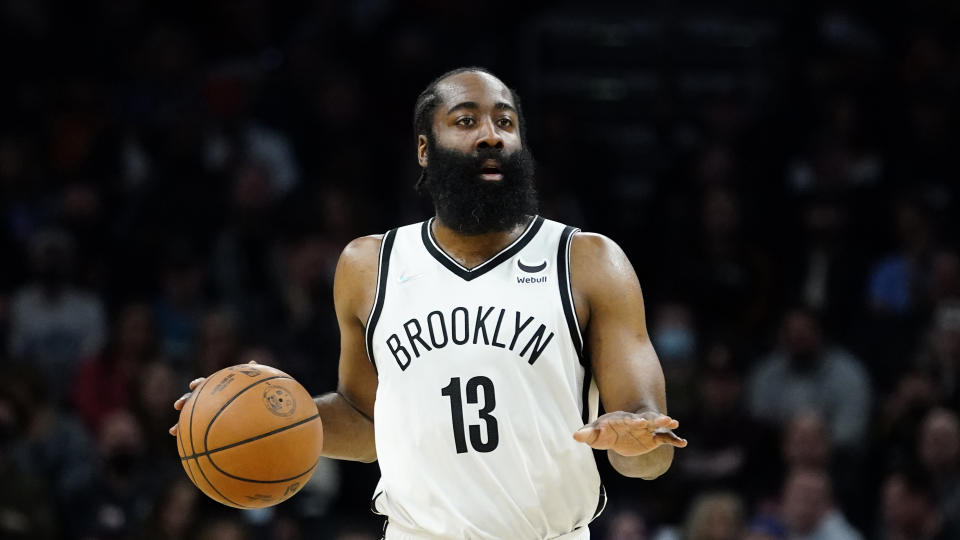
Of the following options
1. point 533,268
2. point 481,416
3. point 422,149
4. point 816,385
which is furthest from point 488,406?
point 816,385

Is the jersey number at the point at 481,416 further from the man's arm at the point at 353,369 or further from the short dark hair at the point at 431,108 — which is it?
the short dark hair at the point at 431,108

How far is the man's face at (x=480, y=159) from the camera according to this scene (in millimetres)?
4488

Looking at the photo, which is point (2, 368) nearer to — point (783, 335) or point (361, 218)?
point (361, 218)

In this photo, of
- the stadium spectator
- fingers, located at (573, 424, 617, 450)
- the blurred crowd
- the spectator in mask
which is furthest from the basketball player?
the spectator in mask

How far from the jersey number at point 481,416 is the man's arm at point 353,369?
518 mm

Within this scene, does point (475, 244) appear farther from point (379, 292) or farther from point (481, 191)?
point (379, 292)

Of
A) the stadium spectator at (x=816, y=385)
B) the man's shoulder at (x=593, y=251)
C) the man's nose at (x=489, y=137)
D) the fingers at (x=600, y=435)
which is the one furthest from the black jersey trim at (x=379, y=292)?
the stadium spectator at (x=816, y=385)

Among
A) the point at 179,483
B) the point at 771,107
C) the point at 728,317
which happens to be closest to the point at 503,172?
the point at 179,483

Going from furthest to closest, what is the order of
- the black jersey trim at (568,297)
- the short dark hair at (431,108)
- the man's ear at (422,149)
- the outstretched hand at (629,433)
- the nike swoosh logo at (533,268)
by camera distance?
the man's ear at (422,149)
the short dark hair at (431,108)
the nike swoosh logo at (533,268)
the black jersey trim at (568,297)
the outstretched hand at (629,433)

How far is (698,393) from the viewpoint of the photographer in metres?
8.74

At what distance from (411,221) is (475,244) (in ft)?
17.7

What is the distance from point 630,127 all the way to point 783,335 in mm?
2929

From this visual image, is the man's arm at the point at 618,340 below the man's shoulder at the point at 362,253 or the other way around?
below

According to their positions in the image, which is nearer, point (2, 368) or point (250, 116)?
point (2, 368)
